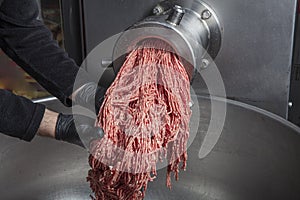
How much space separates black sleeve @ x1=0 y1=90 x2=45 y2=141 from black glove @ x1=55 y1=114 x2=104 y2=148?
2.3 inches

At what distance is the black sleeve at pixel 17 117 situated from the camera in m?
1.21

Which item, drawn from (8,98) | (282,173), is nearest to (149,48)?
(8,98)

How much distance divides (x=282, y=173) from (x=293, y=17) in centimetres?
43

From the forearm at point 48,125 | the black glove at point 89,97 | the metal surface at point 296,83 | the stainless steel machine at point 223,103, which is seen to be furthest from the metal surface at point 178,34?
the metal surface at point 296,83

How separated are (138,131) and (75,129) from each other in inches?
8.7

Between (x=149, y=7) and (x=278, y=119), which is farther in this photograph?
(x=149, y=7)

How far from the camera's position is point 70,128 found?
1.25m

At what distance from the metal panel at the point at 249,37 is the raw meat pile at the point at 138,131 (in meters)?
0.32

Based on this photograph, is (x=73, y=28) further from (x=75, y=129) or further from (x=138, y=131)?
(x=138, y=131)

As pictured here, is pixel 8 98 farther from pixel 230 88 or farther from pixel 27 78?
pixel 27 78

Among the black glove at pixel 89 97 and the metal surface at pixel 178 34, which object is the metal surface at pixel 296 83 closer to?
the metal surface at pixel 178 34

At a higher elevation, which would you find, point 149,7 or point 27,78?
point 149,7

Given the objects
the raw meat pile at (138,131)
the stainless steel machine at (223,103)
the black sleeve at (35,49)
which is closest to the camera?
the raw meat pile at (138,131)

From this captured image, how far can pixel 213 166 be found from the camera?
1.57 m
